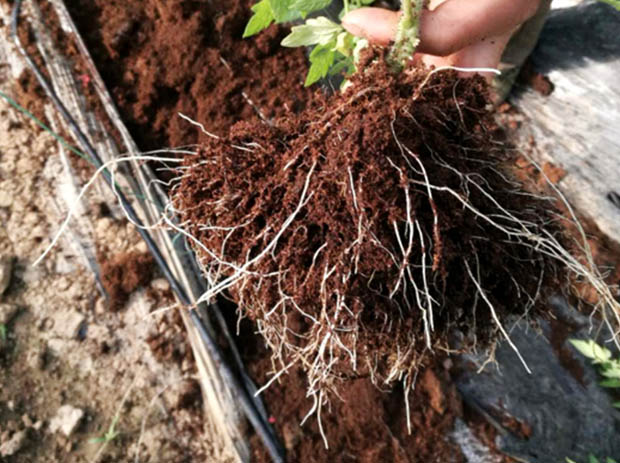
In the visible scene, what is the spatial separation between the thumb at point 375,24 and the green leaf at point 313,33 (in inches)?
2.3

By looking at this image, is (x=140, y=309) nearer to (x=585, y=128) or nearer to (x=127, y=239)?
(x=127, y=239)

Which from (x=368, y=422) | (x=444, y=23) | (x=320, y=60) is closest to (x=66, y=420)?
(x=368, y=422)

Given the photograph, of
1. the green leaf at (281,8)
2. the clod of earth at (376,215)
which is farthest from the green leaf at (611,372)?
the green leaf at (281,8)

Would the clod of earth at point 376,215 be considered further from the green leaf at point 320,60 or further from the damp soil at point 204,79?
the damp soil at point 204,79

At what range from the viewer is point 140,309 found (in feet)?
5.49

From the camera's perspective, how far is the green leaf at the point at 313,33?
1.10 metres

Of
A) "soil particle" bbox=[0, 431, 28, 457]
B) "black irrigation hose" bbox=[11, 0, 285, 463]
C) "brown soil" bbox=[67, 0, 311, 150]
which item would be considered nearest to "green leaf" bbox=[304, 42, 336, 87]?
"brown soil" bbox=[67, 0, 311, 150]

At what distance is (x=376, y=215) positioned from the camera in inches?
37.1

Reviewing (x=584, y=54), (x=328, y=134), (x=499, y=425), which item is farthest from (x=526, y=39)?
(x=499, y=425)

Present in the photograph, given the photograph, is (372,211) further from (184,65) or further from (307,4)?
(184,65)

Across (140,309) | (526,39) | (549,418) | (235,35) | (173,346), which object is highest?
(235,35)

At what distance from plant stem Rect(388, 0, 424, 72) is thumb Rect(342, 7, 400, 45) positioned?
1.2 inches

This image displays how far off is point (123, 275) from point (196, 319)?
1.05ft

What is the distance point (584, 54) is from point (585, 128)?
1.11 feet
